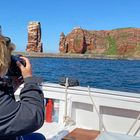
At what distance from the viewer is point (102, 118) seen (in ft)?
10.9

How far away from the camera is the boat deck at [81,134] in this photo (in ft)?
9.68

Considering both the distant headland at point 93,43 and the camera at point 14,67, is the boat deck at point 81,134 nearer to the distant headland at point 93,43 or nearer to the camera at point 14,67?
the camera at point 14,67

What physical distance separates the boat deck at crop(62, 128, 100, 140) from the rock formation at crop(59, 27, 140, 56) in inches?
4835

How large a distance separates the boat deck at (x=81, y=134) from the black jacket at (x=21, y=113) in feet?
5.75

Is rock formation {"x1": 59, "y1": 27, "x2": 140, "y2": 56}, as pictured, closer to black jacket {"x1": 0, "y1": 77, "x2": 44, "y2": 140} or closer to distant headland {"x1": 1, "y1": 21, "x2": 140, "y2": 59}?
distant headland {"x1": 1, "y1": 21, "x2": 140, "y2": 59}

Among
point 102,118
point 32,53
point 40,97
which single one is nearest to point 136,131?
point 102,118

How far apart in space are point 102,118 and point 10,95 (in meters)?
2.25

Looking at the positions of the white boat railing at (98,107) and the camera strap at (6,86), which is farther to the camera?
the white boat railing at (98,107)

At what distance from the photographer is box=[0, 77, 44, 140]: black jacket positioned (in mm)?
1105

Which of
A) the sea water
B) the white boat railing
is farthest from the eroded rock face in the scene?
the white boat railing

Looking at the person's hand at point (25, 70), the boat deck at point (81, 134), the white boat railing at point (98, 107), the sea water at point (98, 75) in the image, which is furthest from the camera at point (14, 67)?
the sea water at point (98, 75)

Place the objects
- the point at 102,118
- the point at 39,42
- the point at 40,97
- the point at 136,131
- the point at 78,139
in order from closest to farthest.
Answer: the point at 40,97 < the point at 78,139 < the point at 136,131 < the point at 102,118 < the point at 39,42

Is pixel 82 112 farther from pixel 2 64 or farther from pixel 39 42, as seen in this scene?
pixel 39 42

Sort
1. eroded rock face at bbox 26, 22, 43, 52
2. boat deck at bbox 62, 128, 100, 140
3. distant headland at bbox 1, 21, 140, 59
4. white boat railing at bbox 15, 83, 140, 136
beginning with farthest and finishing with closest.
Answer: distant headland at bbox 1, 21, 140, 59 < eroded rock face at bbox 26, 22, 43, 52 < white boat railing at bbox 15, 83, 140, 136 < boat deck at bbox 62, 128, 100, 140
